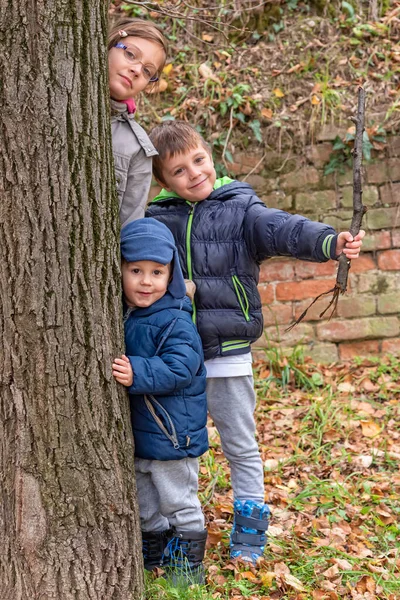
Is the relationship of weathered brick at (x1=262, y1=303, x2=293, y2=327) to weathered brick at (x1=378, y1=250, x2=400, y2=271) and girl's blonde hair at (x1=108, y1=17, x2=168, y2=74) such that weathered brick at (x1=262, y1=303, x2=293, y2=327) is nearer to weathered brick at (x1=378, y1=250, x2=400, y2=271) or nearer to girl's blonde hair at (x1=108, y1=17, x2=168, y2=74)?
weathered brick at (x1=378, y1=250, x2=400, y2=271)

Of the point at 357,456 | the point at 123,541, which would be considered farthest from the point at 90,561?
the point at 357,456

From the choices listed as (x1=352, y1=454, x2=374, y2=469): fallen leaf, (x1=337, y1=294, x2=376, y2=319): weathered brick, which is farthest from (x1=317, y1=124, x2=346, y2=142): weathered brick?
(x1=352, y1=454, x2=374, y2=469): fallen leaf

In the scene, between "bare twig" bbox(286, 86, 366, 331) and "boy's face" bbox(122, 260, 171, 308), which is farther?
"boy's face" bbox(122, 260, 171, 308)

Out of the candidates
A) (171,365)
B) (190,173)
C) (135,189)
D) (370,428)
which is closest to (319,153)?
(370,428)

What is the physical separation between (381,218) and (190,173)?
9.43ft

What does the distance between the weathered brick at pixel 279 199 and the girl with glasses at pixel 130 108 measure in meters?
2.76

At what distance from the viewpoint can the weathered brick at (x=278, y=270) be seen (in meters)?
5.38

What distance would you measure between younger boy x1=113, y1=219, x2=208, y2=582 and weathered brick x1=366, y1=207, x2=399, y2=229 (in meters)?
3.06

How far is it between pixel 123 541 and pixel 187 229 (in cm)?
129

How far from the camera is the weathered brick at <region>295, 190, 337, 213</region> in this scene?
5411 mm

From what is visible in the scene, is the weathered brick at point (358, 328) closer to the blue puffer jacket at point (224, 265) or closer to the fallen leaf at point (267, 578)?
the blue puffer jacket at point (224, 265)

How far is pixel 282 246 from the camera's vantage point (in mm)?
2771

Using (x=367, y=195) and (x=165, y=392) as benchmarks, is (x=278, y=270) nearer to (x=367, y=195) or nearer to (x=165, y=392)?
(x=367, y=195)

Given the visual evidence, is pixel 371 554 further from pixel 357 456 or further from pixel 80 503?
pixel 80 503
